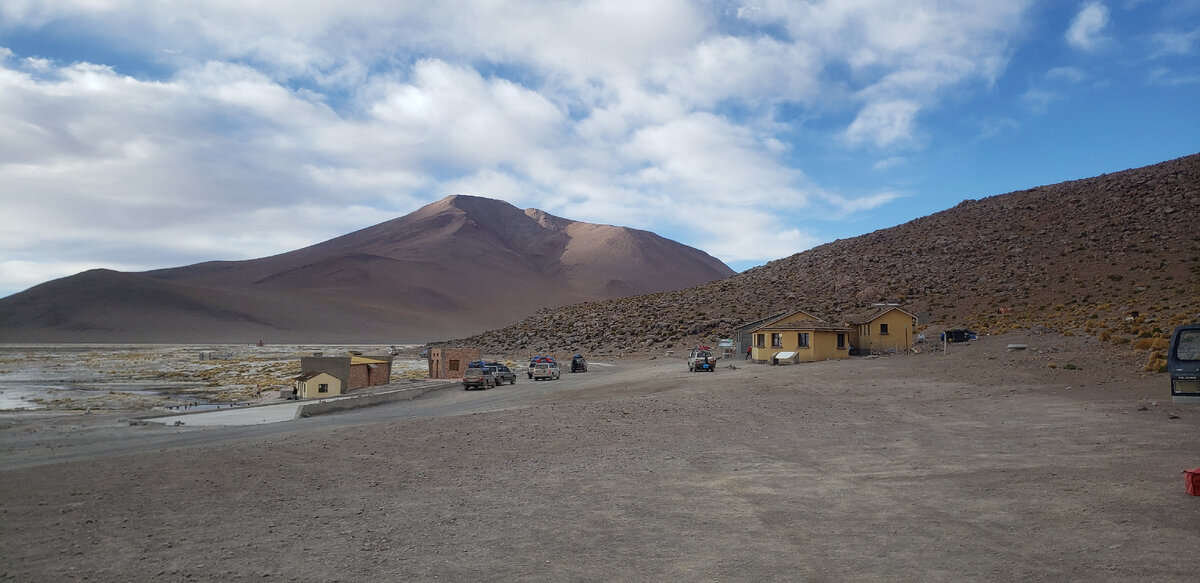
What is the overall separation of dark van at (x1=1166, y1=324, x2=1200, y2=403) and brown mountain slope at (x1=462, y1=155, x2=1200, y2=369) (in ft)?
96.6

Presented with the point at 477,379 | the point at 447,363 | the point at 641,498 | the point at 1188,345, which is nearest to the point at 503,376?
the point at 477,379

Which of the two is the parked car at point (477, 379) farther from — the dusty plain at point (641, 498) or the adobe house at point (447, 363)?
the dusty plain at point (641, 498)

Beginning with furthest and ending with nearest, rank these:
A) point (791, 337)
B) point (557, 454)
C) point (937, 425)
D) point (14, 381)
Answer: point (14, 381)
point (791, 337)
point (937, 425)
point (557, 454)

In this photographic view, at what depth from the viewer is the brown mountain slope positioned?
55875 millimetres

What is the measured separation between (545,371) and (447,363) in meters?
10.1

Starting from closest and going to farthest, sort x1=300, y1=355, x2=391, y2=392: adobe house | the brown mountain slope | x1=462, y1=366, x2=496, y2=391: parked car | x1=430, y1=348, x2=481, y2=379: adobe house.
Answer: x1=462, y1=366, x2=496, y2=391: parked car
x1=300, y1=355, x2=391, y2=392: adobe house
x1=430, y1=348, x2=481, y2=379: adobe house
the brown mountain slope

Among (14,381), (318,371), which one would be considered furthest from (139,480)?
(14,381)

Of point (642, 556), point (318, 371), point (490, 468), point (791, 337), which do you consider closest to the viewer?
point (642, 556)

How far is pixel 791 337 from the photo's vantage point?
143 feet

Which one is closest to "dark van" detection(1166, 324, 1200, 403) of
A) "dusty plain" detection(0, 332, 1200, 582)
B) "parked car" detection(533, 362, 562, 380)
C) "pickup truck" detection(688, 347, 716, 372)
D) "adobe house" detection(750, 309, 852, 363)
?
"dusty plain" detection(0, 332, 1200, 582)

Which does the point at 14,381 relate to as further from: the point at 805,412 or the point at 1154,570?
the point at 1154,570

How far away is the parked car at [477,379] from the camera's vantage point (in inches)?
1499

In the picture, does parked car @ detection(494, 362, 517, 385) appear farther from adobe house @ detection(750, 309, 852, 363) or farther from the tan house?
adobe house @ detection(750, 309, 852, 363)

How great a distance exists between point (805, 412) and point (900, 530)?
1208 cm
